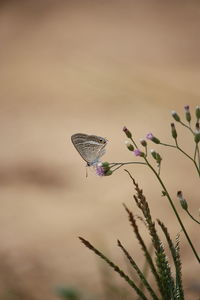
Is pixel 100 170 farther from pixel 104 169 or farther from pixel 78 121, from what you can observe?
pixel 78 121

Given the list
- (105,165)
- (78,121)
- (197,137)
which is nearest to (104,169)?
→ (105,165)

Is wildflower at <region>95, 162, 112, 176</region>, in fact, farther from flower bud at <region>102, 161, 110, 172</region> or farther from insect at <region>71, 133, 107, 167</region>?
insect at <region>71, 133, 107, 167</region>

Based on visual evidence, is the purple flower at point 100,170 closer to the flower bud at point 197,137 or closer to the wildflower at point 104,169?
the wildflower at point 104,169

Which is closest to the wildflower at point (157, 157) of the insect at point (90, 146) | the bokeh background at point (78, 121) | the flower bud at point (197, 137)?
the flower bud at point (197, 137)

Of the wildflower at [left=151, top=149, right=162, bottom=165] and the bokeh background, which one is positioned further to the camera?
the bokeh background

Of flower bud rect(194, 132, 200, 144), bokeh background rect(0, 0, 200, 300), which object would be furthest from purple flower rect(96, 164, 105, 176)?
bokeh background rect(0, 0, 200, 300)

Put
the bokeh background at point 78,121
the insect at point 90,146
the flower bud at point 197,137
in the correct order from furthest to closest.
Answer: the bokeh background at point 78,121 < the insect at point 90,146 < the flower bud at point 197,137

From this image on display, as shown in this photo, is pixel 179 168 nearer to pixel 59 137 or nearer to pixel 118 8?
pixel 59 137

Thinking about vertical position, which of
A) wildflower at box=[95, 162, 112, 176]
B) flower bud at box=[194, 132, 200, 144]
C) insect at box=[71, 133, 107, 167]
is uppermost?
insect at box=[71, 133, 107, 167]
